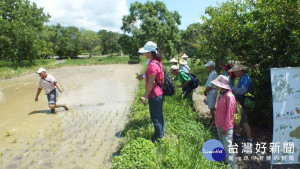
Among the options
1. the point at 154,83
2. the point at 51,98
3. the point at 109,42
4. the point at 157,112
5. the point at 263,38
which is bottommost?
the point at 51,98

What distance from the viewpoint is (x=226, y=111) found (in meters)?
3.30

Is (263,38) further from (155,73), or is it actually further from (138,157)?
(138,157)

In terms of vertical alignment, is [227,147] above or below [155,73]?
below

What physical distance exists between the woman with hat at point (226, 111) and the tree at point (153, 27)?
2195 centimetres

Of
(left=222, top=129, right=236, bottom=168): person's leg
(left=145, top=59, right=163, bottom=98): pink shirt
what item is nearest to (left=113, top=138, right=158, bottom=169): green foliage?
(left=145, top=59, right=163, bottom=98): pink shirt

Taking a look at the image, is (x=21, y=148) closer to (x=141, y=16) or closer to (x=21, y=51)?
(x=21, y=51)

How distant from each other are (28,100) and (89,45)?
115ft

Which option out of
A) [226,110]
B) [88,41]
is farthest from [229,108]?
[88,41]

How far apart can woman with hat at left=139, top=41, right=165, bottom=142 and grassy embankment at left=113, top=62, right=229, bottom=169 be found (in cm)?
35

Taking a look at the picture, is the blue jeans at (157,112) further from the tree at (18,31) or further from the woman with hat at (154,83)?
the tree at (18,31)

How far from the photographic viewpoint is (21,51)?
22781mm

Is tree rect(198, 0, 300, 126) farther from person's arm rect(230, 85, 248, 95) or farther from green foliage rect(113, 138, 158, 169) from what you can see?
green foliage rect(113, 138, 158, 169)

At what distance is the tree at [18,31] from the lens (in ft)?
69.6

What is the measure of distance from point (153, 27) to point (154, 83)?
76.7ft
